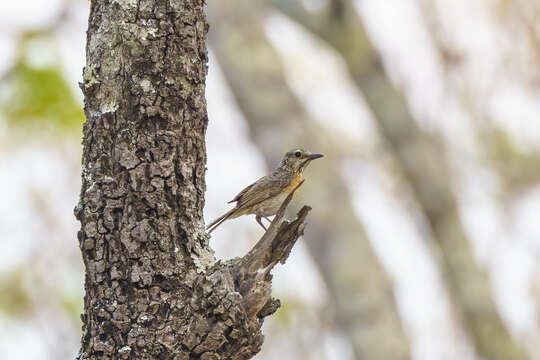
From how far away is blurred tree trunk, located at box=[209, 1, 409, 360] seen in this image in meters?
9.01

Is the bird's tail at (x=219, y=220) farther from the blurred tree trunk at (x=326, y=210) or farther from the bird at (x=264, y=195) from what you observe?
the blurred tree trunk at (x=326, y=210)

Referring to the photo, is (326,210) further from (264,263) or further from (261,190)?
(264,263)

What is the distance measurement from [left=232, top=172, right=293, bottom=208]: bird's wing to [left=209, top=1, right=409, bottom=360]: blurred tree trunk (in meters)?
5.24

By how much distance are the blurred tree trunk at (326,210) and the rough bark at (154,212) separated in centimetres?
628

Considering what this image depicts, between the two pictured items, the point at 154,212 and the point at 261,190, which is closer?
the point at 154,212

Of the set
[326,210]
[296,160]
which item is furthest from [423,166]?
[296,160]

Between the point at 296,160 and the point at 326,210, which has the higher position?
the point at 326,210

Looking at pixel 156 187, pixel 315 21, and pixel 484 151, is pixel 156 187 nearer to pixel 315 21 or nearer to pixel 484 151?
pixel 315 21

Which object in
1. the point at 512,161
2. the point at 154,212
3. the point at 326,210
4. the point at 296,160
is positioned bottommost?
the point at 154,212

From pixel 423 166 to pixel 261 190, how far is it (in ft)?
20.1

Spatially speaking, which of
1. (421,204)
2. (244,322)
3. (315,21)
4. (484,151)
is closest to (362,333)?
(421,204)

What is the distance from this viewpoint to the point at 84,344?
272cm

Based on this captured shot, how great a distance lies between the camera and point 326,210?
963 cm

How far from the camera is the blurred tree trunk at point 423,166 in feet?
30.0
